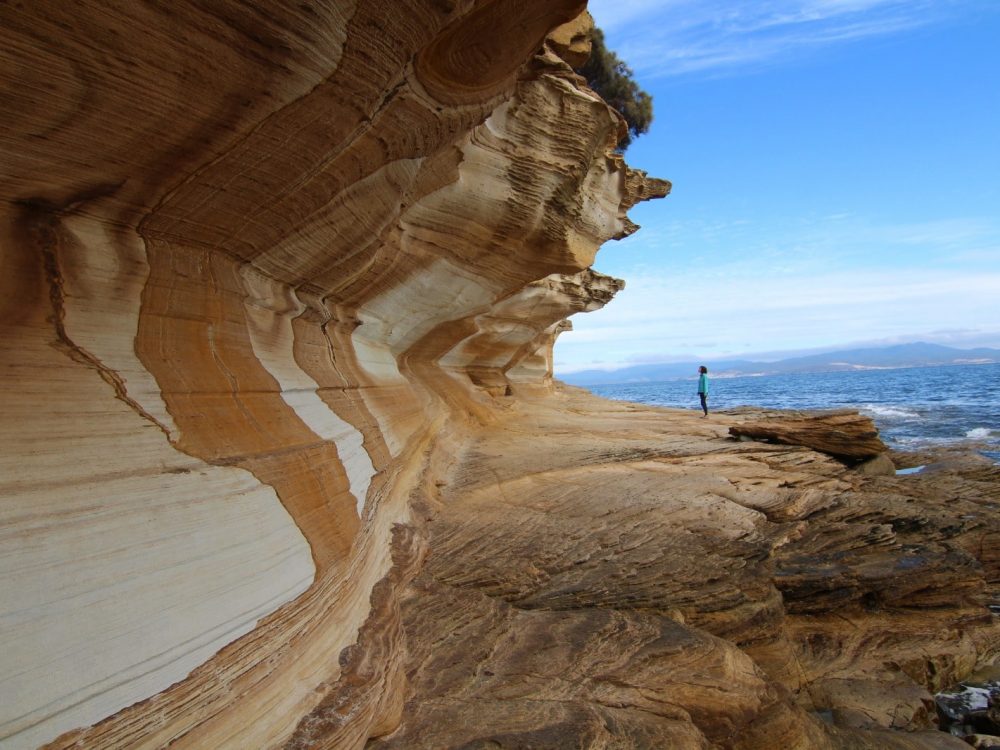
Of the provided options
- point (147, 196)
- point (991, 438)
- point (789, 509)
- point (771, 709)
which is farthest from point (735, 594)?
point (991, 438)

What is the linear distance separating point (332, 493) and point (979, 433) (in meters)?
23.1

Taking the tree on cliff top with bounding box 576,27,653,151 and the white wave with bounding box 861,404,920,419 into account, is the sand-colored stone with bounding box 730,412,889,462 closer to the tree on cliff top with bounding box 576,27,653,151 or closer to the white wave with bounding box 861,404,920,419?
the tree on cliff top with bounding box 576,27,653,151

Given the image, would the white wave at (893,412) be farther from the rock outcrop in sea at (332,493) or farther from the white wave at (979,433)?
the rock outcrop in sea at (332,493)

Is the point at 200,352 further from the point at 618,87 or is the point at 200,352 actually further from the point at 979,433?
the point at 979,433

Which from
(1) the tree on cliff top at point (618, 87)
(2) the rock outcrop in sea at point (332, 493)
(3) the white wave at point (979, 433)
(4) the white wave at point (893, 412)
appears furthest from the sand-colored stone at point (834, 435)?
(4) the white wave at point (893, 412)

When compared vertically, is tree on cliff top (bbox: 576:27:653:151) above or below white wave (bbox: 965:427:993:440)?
above

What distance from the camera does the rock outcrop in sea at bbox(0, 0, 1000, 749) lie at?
2.31 metres

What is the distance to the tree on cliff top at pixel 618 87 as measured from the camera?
14.9 meters

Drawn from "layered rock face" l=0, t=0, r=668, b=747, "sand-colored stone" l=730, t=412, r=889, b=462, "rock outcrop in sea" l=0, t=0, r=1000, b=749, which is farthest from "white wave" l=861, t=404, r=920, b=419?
"layered rock face" l=0, t=0, r=668, b=747

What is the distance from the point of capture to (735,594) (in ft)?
16.0

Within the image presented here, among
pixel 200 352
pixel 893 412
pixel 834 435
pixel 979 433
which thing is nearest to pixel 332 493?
pixel 200 352

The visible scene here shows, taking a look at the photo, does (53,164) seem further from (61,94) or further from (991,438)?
(991,438)

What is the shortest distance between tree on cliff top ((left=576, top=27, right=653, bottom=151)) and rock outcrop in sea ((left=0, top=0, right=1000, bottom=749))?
8.94 metres

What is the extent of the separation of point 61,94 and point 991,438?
23102 millimetres
